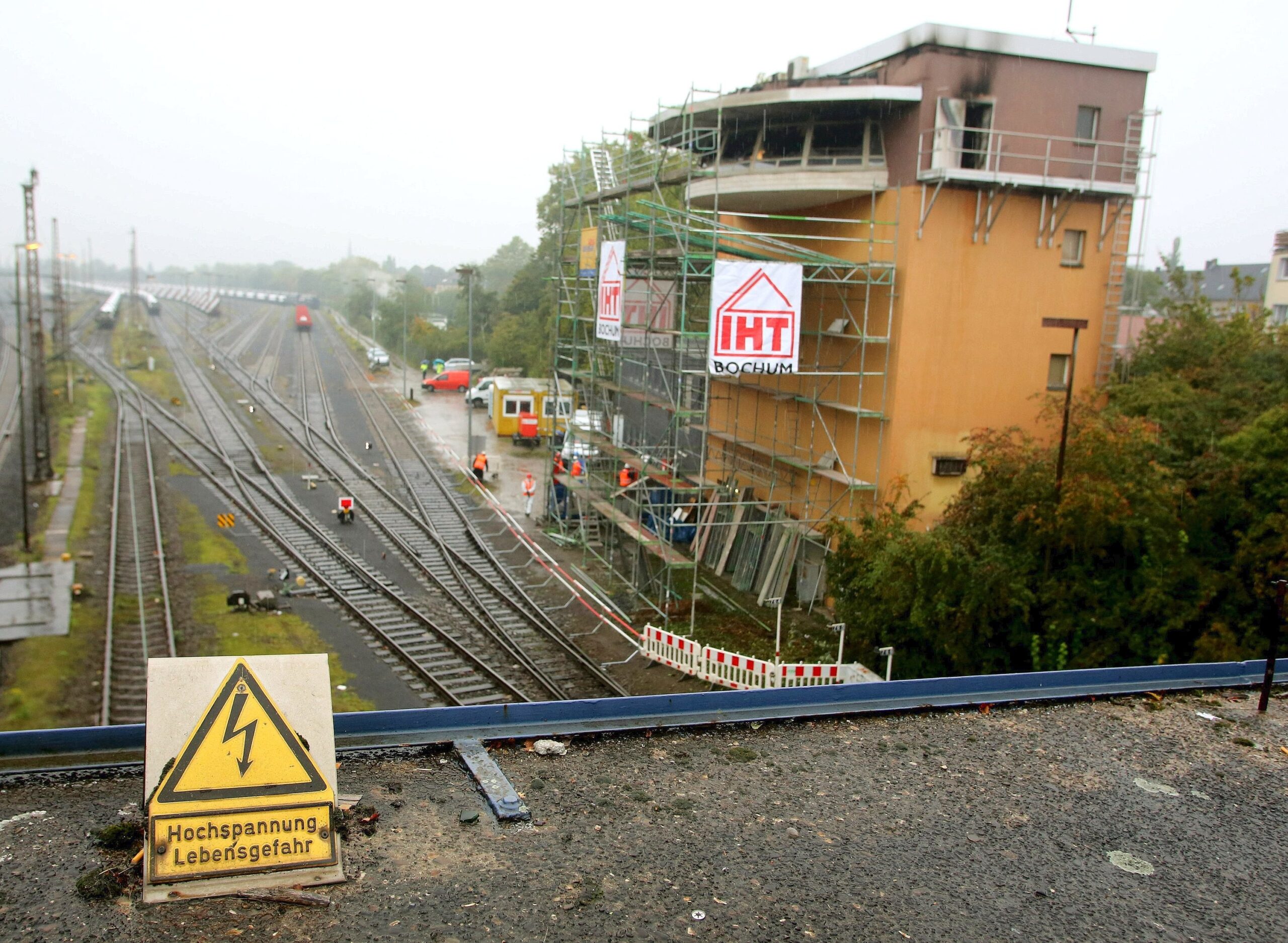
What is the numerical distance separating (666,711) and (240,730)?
2687 mm

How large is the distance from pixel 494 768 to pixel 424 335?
181ft

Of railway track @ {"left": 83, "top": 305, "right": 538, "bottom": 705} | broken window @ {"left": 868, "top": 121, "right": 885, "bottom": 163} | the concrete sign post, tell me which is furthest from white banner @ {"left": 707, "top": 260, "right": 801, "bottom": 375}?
the concrete sign post

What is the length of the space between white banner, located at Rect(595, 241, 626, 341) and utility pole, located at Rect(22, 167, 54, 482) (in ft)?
49.8

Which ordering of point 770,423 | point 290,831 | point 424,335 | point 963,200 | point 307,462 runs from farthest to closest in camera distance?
point 424,335
point 307,462
point 770,423
point 963,200
point 290,831

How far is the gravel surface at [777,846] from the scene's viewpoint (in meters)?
3.99

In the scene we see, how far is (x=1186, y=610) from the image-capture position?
12648mm

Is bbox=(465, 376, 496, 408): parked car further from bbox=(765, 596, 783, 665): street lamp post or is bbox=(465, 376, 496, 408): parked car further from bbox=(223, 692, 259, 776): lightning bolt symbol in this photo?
bbox=(223, 692, 259, 776): lightning bolt symbol

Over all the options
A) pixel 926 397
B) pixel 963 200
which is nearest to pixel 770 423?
pixel 926 397

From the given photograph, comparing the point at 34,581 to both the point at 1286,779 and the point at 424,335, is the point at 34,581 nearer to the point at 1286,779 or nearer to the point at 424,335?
the point at 1286,779

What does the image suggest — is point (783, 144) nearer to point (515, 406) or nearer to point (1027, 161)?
point (1027, 161)

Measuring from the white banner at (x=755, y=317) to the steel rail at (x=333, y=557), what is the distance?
615cm

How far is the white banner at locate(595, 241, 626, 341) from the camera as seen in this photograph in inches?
716

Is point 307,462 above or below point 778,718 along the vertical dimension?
below

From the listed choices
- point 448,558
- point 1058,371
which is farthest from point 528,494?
point 1058,371
